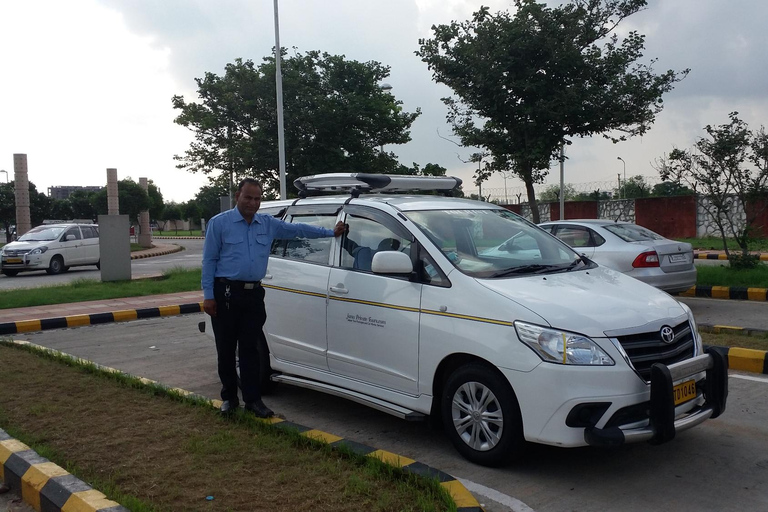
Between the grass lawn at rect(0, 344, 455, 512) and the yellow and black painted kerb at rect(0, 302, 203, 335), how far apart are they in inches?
199

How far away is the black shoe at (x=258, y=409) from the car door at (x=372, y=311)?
59cm

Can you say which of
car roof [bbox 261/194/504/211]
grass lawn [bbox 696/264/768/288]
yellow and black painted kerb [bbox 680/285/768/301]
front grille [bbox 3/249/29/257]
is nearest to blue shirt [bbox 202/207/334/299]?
car roof [bbox 261/194/504/211]

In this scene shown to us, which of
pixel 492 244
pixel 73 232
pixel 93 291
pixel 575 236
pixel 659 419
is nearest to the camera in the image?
pixel 659 419

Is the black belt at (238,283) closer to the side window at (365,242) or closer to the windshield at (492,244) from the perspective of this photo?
the side window at (365,242)

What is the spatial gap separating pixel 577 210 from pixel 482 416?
31.0 m

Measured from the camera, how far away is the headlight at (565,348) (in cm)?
405

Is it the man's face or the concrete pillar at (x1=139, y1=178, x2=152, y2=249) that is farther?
the concrete pillar at (x1=139, y1=178, x2=152, y2=249)

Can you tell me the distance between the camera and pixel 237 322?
5.50 meters

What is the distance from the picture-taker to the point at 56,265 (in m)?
22.6

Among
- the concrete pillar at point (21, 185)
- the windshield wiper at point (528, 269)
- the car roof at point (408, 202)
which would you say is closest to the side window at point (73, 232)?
the concrete pillar at point (21, 185)

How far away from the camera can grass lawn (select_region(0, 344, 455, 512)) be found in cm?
383

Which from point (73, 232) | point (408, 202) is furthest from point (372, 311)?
point (73, 232)

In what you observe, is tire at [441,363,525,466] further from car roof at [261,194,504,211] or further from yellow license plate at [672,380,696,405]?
car roof at [261,194,504,211]

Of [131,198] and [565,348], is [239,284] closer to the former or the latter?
[565,348]
